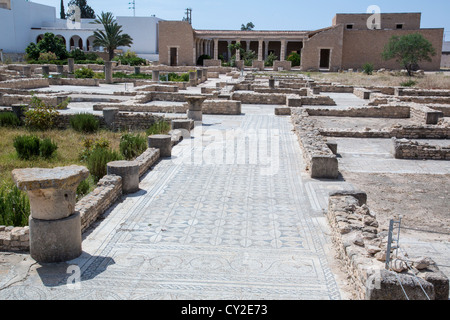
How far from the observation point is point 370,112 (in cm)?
1753

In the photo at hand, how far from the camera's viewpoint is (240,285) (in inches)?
165

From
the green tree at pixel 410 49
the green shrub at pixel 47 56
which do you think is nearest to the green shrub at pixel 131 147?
the green tree at pixel 410 49

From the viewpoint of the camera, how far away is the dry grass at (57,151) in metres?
9.48

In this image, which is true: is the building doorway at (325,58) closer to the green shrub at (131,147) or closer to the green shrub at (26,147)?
the green shrub at (131,147)

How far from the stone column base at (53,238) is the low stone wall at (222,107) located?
12.3 meters

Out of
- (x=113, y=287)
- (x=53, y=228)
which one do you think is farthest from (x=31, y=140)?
(x=113, y=287)

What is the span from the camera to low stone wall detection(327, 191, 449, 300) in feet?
11.4

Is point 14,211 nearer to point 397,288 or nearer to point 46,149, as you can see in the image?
point 397,288

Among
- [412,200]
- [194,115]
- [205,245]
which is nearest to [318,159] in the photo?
[412,200]

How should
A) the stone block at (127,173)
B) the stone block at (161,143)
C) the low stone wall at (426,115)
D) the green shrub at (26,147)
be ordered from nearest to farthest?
the stone block at (127,173), the stone block at (161,143), the green shrub at (26,147), the low stone wall at (426,115)

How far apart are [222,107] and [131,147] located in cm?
701

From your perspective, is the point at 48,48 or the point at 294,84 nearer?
the point at 294,84

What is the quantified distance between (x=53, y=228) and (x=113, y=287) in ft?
2.90
